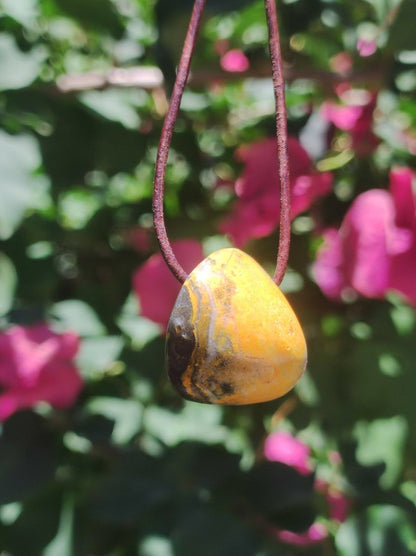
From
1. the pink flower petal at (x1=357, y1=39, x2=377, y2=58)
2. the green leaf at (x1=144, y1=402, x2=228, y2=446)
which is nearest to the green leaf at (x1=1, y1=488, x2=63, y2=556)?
the green leaf at (x1=144, y1=402, x2=228, y2=446)

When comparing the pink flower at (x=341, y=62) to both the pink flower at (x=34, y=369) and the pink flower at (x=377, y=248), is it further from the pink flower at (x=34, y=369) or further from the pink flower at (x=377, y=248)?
the pink flower at (x=34, y=369)

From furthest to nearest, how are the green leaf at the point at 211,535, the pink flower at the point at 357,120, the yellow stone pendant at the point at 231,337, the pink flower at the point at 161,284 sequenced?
1. the pink flower at the point at 357,120
2. the pink flower at the point at 161,284
3. the green leaf at the point at 211,535
4. the yellow stone pendant at the point at 231,337

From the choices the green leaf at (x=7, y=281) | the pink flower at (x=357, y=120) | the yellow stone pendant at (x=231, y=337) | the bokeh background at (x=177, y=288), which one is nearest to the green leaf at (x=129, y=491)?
the bokeh background at (x=177, y=288)

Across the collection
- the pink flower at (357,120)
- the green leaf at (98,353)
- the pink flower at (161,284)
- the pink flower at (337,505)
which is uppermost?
the pink flower at (357,120)

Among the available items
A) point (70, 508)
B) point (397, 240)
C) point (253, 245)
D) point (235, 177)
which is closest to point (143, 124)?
point (235, 177)

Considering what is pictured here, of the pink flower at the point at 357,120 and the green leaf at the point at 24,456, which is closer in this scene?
the green leaf at the point at 24,456

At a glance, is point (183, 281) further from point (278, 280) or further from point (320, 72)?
point (320, 72)

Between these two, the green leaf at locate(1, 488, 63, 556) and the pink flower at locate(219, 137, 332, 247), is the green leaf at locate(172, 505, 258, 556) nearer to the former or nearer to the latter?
the green leaf at locate(1, 488, 63, 556)
